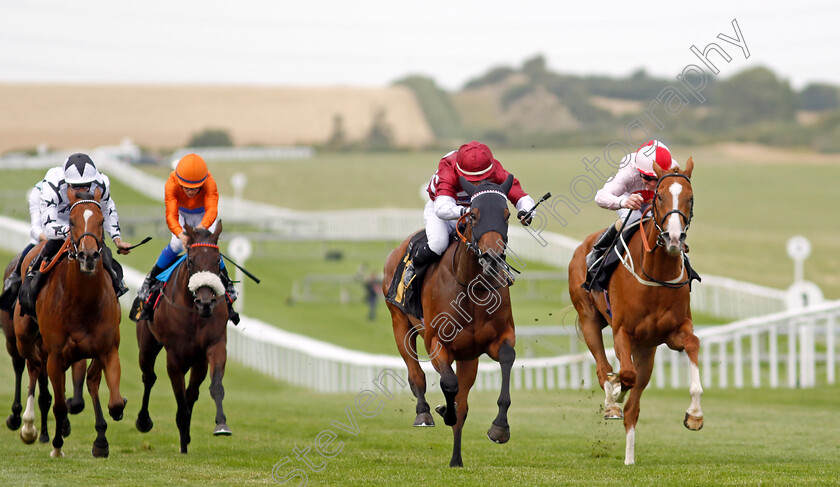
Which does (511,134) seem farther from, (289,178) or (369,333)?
(369,333)

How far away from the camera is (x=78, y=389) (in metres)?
10.1

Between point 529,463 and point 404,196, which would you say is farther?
point 404,196

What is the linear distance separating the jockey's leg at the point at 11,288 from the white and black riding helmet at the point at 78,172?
1571 millimetres

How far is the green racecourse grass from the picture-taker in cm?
880

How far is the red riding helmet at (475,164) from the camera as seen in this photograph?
31.1ft

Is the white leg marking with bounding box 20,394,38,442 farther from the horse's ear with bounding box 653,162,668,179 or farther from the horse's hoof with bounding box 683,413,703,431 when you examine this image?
the horse's ear with bounding box 653,162,668,179

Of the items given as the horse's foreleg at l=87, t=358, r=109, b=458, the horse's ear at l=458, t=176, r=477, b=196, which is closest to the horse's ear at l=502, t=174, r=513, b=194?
the horse's ear at l=458, t=176, r=477, b=196

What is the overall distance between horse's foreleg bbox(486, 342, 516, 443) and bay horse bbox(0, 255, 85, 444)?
341 centimetres

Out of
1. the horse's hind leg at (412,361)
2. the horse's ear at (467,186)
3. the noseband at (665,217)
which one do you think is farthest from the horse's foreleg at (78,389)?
the noseband at (665,217)

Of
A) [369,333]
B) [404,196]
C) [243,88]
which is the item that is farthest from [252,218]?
[243,88]

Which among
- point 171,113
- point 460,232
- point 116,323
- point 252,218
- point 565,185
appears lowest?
point 116,323

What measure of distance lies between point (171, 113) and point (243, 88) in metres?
7.76

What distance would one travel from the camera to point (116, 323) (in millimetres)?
10117

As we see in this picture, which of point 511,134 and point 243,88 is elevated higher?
point 243,88
